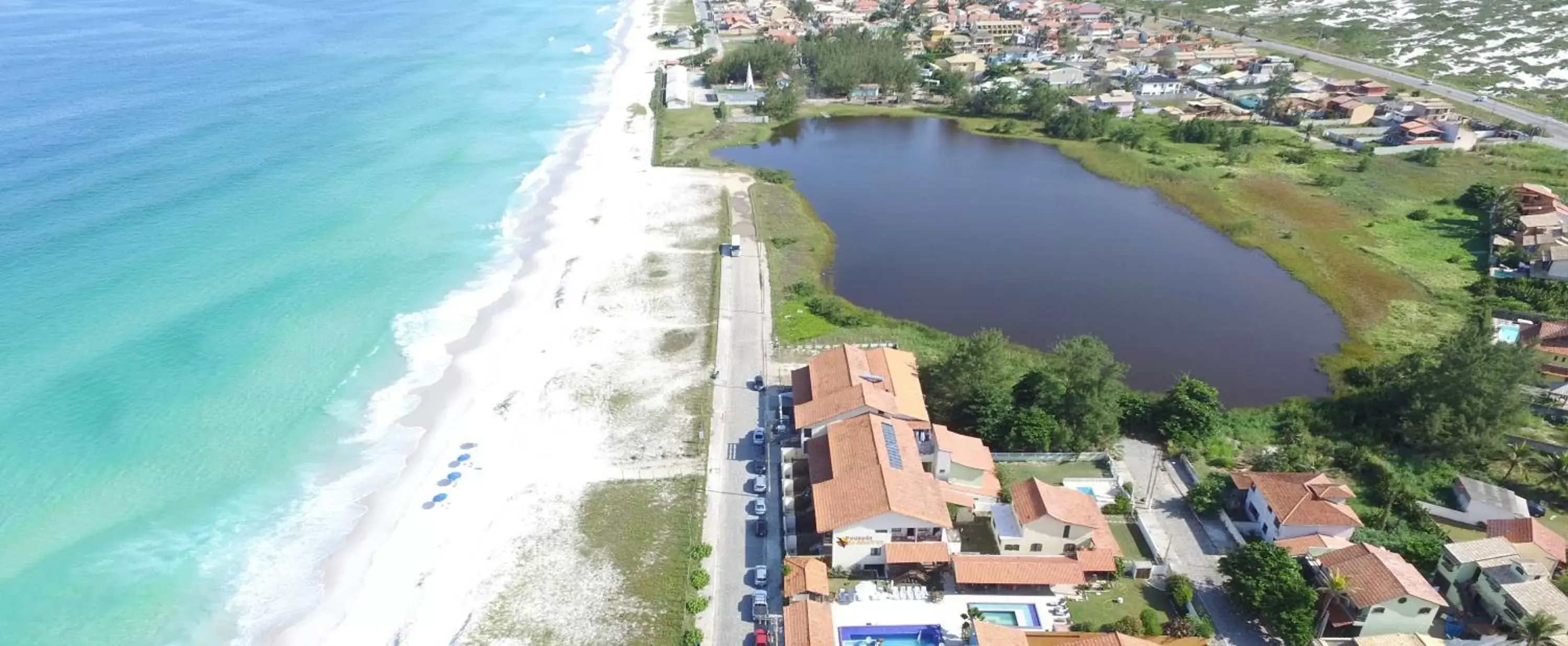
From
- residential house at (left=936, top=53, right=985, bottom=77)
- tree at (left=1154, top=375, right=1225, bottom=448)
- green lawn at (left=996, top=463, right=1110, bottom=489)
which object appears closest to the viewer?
green lawn at (left=996, top=463, right=1110, bottom=489)

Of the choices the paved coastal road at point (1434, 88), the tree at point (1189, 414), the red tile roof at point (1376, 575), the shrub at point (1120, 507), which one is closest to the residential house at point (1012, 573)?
the shrub at point (1120, 507)

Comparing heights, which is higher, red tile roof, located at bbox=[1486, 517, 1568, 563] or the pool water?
the pool water

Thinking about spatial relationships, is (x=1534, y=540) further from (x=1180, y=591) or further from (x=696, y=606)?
(x=696, y=606)

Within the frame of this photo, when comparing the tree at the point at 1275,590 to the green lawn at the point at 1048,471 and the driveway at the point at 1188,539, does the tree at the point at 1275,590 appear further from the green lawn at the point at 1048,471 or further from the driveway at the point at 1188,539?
the green lawn at the point at 1048,471

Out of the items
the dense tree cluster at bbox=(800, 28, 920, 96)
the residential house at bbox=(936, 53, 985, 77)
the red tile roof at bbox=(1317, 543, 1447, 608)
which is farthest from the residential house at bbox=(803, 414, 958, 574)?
the residential house at bbox=(936, 53, 985, 77)

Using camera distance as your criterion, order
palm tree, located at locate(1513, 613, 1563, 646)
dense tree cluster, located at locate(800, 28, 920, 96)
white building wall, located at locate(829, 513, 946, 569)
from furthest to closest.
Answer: dense tree cluster, located at locate(800, 28, 920, 96) → white building wall, located at locate(829, 513, 946, 569) → palm tree, located at locate(1513, 613, 1563, 646)

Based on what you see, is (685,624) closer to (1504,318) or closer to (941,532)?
(941,532)

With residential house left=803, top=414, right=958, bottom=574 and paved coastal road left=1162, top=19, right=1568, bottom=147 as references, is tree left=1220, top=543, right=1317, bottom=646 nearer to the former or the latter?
residential house left=803, top=414, right=958, bottom=574

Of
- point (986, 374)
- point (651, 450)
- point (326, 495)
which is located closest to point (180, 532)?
point (326, 495)
